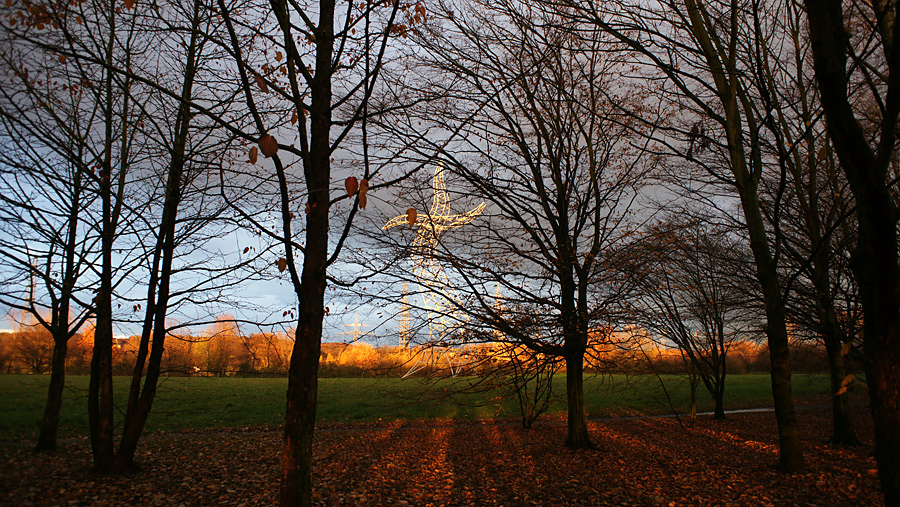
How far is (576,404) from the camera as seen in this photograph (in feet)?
31.2

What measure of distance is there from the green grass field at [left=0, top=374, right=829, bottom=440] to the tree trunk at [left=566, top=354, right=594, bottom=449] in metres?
0.55

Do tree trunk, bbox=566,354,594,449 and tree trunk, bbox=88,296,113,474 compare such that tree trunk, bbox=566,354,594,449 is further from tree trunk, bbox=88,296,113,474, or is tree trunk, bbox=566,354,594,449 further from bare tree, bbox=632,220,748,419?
tree trunk, bbox=88,296,113,474

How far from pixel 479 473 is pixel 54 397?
8648 mm

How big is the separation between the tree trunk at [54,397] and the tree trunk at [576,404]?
404 inches

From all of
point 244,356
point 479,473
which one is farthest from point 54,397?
point 479,473

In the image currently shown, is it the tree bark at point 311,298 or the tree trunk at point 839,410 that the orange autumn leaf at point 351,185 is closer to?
the tree bark at point 311,298

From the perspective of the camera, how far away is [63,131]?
8.01 meters

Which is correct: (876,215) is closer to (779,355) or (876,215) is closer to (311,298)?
(311,298)

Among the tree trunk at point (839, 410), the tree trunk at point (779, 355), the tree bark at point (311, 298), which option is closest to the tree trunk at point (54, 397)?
the tree bark at point (311, 298)

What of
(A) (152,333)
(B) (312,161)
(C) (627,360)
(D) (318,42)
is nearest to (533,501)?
(C) (627,360)

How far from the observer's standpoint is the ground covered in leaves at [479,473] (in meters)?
6.69

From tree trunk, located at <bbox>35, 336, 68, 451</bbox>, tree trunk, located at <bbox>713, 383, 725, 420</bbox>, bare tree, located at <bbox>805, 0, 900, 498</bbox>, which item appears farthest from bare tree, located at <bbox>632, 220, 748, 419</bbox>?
tree trunk, located at <bbox>35, 336, 68, 451</bbox>

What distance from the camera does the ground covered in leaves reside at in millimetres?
6691

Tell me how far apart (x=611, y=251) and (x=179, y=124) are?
8.37m
